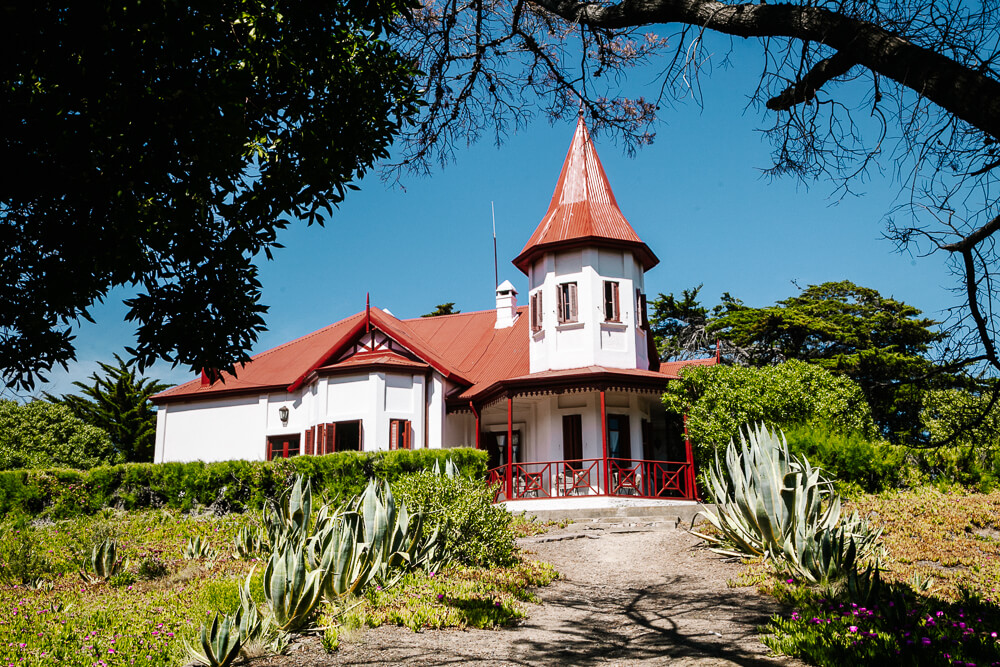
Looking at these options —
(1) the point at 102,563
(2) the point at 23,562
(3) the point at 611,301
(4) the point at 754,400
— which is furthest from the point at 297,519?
(3) the point at 611,301

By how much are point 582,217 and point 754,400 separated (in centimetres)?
767

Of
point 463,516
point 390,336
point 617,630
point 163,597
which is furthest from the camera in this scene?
point 390,336

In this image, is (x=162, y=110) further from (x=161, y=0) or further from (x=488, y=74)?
(x=488, y=74)

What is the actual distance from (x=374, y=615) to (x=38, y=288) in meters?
4.12

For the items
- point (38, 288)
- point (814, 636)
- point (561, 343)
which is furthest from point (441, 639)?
point (561, 343)

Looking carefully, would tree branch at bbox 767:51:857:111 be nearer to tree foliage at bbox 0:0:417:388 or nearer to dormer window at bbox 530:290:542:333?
tree foliage at bbox 0:0:417:388

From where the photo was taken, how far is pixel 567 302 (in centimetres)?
2305

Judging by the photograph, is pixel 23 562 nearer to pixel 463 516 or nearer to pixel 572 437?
pixel 463 516

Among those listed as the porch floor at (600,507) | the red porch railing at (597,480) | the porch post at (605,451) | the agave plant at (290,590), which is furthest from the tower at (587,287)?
the agave plant at (290,590)

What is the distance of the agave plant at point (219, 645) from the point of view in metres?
5.95

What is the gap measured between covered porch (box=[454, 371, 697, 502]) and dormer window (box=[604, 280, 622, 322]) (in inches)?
89.6

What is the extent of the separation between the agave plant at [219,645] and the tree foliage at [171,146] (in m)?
2.02

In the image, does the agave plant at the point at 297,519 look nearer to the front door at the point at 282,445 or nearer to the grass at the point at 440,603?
the grass at the point at 440,603

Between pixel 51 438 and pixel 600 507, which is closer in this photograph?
pixel 600 507
